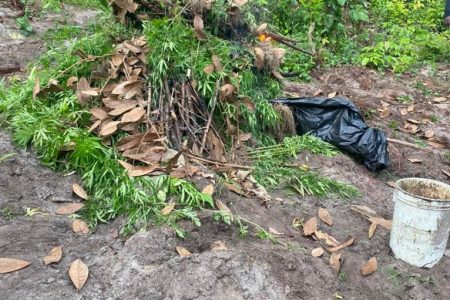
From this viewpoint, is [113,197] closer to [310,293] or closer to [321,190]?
[310,293]

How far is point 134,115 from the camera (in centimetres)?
333

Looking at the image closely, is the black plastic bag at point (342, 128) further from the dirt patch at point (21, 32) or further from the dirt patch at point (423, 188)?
the dirt patch at point (21, 32)

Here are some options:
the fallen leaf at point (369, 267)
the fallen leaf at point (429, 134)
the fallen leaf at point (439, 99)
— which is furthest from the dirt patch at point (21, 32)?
the fallen leaf at point (439, 99)

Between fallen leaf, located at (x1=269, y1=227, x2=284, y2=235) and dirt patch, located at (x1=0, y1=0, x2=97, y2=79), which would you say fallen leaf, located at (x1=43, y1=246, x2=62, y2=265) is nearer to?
fallen leaf, located at (x1=269, y1=227, x2=284, y2=235)

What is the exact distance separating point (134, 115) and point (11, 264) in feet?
4.21

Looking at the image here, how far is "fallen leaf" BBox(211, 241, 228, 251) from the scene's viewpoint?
2.61 metres

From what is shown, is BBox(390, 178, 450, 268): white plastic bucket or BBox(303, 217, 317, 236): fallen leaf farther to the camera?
BBox(303, 217, 317, 236): fallen leaf

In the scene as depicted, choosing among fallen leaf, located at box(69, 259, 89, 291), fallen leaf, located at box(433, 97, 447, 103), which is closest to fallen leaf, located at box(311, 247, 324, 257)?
fallen leaf, located at box(69, 259, 89, 291)

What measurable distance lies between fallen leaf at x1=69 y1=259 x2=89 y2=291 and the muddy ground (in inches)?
0.9

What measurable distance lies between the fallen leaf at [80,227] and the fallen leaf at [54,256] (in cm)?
20

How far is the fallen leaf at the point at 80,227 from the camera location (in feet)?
9.09

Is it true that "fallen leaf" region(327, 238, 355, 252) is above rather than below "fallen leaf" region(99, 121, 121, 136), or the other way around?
below

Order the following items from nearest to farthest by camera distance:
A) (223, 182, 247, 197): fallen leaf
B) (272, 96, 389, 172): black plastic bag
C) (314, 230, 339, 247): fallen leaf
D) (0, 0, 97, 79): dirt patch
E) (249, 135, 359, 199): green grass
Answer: (314, 230, 339, 247): fallen leaf, (223, 182, 247, 197): fallen leaf, (249, 135, 359, 199): green grass, (272, 96, 389, 172): black plastic bag, (0, 0, 97, 79): dirt patch

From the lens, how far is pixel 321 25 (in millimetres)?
7047
